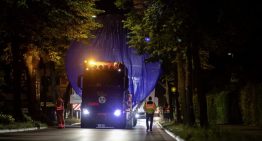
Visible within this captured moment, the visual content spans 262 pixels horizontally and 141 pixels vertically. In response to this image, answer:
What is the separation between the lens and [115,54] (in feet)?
142

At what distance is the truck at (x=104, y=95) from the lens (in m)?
36.0

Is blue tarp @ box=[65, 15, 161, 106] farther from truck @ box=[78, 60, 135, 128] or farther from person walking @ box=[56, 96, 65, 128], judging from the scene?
truck @ box=[78, 60, 135, 128]

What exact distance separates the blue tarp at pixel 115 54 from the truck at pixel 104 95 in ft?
21.7

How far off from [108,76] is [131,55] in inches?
292

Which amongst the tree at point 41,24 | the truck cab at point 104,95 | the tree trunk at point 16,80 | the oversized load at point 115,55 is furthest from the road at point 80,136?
the oversized load at point 115,55

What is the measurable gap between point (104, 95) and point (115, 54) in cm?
757

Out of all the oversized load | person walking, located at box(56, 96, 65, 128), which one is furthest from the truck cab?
the oversized load

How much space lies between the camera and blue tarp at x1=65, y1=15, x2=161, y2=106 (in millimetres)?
43031

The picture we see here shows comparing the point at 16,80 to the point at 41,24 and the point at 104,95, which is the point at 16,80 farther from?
the point at 104,95

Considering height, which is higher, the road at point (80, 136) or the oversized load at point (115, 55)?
the oversized load at point (115, 55)

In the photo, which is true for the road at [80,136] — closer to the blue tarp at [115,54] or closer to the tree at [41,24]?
the tree at [41,24]

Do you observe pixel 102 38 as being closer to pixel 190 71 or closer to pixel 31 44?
pixel 31 44

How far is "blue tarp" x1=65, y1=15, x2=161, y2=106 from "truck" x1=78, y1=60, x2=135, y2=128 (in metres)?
6.62

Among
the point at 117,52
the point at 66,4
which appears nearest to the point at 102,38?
the point at 117,52
